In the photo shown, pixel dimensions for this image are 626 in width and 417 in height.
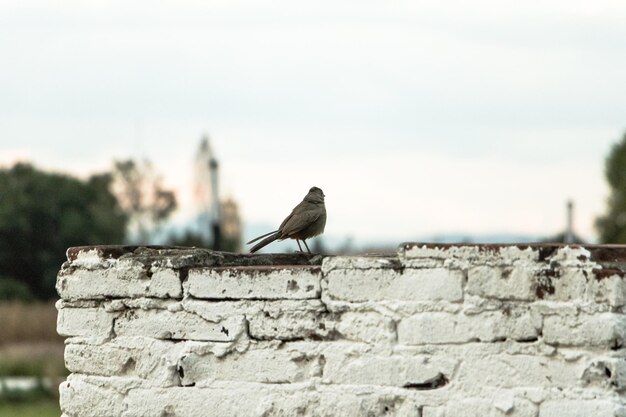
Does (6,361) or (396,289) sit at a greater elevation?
(396,289)

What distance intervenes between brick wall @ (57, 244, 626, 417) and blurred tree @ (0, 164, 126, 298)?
118 ft

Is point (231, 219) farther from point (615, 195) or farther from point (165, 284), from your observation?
point (165, 284)

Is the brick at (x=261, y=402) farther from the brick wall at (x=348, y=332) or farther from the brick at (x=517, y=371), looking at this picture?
the brick at (x=517, y=371)

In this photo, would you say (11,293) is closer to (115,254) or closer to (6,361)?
(6,361)

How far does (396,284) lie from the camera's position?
6.18 metres

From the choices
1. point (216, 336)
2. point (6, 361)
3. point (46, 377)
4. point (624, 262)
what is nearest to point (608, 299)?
point (624, 262)

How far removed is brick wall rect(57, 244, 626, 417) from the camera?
585 centimetres

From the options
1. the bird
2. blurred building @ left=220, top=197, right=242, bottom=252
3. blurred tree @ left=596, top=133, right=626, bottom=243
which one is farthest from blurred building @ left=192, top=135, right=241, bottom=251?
the bird

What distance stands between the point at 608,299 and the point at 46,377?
17.6 m

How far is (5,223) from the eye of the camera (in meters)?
43.6

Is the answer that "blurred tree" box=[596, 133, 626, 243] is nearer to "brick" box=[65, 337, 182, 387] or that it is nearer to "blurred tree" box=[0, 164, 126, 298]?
"blurred tree" box=[0, 164, 126, 298]

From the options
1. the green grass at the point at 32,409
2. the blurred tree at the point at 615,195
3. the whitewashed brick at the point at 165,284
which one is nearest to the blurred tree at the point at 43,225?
the blurred tree at the point at 615,195

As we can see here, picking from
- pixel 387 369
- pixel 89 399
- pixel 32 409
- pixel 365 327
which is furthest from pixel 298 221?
pixel 32 409

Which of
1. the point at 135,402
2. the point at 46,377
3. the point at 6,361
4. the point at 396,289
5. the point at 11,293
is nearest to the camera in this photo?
the point at 396,289
